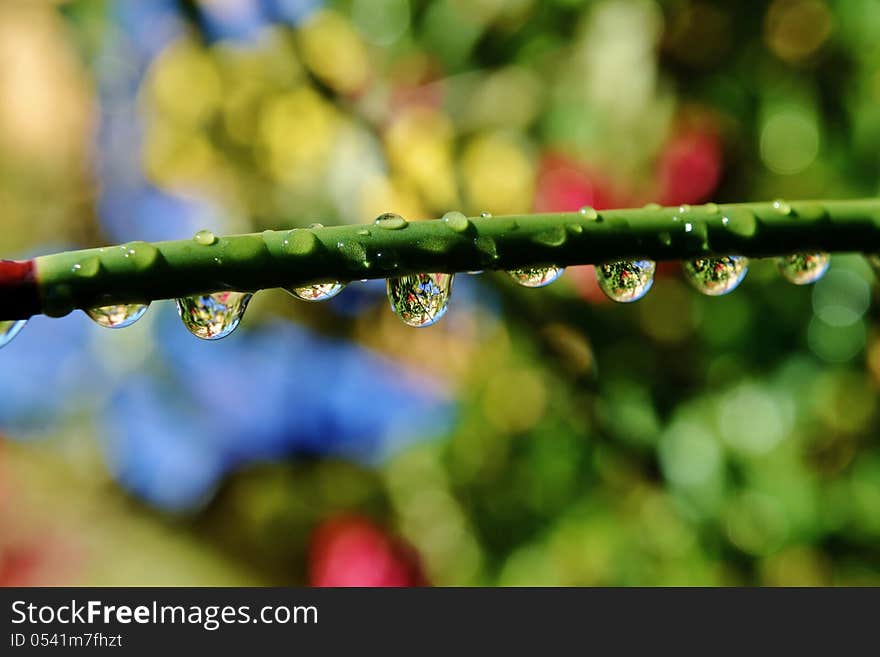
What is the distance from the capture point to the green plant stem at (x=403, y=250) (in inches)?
5.8

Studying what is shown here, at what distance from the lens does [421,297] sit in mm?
230

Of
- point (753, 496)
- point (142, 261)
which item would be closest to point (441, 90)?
point (753, 496)

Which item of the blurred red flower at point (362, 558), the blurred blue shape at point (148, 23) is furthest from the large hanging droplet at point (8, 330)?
the blurred blue shape at point (148, 23)

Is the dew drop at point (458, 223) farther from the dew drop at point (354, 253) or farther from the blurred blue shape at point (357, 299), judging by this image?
the blurred blue shape at point (357, 299)

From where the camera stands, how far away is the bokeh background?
2.41 feet

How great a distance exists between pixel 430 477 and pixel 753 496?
0.33 meters

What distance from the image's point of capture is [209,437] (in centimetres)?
108

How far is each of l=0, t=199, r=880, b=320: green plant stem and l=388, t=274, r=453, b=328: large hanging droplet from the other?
0.18 feet

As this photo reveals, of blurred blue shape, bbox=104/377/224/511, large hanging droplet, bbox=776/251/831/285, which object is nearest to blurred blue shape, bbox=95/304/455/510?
blurred blue shape, bbox=104/377/224/511

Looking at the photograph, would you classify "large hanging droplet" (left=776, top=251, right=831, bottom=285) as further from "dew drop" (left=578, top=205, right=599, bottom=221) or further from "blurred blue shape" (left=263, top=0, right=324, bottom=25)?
"blurred blue shape" (left=263, top=0, right=324, bottom=25)

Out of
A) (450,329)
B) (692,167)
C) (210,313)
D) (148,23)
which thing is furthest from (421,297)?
(148,23)

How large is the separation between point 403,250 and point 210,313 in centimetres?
8

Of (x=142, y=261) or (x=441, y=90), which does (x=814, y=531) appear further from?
(x=142, y=261)

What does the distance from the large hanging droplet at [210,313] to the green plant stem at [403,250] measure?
0.17 ft
